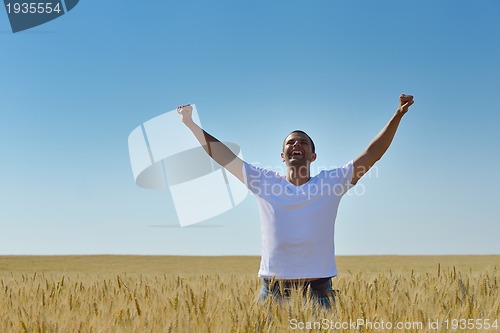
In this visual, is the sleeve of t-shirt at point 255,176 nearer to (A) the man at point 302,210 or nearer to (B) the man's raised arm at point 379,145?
(A) the man at point 302,210

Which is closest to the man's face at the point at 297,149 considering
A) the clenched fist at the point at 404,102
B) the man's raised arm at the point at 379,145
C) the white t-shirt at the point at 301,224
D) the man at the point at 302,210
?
the man at the point at 302,210

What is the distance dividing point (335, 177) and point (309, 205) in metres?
0.32

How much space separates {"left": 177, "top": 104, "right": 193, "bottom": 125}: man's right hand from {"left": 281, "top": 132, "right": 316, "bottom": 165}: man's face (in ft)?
3.03

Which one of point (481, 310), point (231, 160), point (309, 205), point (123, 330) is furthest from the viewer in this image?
point (231, 160)

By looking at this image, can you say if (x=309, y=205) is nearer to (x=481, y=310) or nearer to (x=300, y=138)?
(x=300, y=138)

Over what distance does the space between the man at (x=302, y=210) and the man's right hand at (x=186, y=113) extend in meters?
0.67

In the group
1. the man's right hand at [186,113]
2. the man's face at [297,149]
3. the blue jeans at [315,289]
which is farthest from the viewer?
the man's right hand at [186,113]

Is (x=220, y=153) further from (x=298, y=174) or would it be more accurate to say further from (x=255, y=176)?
(x=298, y=174)

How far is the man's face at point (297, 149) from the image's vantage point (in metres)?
4.18

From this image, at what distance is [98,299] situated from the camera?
4613mm

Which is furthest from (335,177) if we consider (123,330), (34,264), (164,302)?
(34,264)

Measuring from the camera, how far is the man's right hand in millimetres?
4652

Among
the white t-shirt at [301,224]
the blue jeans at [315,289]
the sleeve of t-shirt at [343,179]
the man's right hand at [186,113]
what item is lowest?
the blue jeans at [315,289]

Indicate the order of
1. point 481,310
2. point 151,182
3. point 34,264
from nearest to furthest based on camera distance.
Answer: point 481,310
point 151,182
point 34,264
